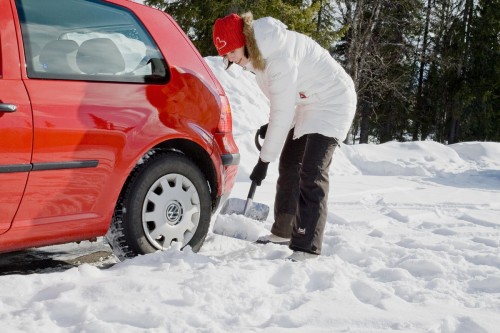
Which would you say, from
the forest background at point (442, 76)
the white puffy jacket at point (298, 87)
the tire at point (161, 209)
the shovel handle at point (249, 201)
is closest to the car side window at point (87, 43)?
the tire at point (161, 209)

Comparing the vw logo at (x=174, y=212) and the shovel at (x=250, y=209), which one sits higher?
the vw logo at (x=174, y=212)

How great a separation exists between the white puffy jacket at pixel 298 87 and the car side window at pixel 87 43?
2.13 ft

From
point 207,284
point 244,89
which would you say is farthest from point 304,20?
point 207,284

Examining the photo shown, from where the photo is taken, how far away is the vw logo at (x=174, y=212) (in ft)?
11.3

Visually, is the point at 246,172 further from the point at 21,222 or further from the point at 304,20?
the point at 304,20

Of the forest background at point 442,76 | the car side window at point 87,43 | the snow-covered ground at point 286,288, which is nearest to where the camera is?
the snow-covered ground at point 286,288

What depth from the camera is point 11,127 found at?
267 cm

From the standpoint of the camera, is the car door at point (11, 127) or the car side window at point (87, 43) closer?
the car door at point (11, 127)

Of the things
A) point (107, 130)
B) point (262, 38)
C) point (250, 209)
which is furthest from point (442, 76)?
point (107, 130)

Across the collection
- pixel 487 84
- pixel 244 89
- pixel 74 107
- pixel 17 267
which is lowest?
pixel 17 267

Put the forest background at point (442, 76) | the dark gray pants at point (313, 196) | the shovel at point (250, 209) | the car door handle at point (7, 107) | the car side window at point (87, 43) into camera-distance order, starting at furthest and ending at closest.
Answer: the forest background at point (442, 76)
the shovel at point (250, 209)
the dark gray pants at point (313, 196)
the car side window at point (87, 43)
the car door handle at point (7, 107)

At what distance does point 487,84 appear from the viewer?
92.6 feet

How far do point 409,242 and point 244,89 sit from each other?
6648 millimetres

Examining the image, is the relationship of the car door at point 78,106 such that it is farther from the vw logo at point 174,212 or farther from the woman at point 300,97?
the woman at point 300,97
